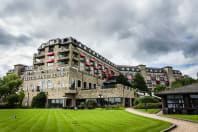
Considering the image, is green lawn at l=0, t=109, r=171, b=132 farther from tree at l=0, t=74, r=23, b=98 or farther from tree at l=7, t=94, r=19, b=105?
tree at l=0, t=74, r=23, b=98

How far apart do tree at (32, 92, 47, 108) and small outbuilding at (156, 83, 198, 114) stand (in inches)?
1389

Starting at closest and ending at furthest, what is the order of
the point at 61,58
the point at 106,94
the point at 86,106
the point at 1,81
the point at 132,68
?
the point at 86,106, the point at 106,94, the point at 1,81, the point at 61,58, the point at 132,68

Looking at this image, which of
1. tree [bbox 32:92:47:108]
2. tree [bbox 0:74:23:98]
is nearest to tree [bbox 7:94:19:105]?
tree [bbox 0:74:23:98]

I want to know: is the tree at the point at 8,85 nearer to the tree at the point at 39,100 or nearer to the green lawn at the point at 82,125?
the tree at the point at 39,100

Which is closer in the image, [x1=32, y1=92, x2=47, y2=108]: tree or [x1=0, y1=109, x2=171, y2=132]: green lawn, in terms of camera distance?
[x1=0, y1=109, x2=171, y2=132]: green lawn

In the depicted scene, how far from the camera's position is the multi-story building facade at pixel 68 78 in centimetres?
4094

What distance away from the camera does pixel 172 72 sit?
323ft

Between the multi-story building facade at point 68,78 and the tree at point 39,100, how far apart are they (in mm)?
1521

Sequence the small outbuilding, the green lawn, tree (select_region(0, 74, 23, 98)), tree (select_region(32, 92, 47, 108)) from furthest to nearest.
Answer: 1. tree (select_region(0, 74, 23, 98))
2. tree (select_region(32, 92, 47, 108))
3. the small outbuilding
4. the green lawn

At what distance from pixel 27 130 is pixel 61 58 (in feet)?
149

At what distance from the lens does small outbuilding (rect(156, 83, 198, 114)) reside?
21812mm

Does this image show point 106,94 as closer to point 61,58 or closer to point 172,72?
point 61,58

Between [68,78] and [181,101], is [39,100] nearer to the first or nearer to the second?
[68,78]

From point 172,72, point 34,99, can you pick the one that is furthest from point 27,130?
point 172,72
